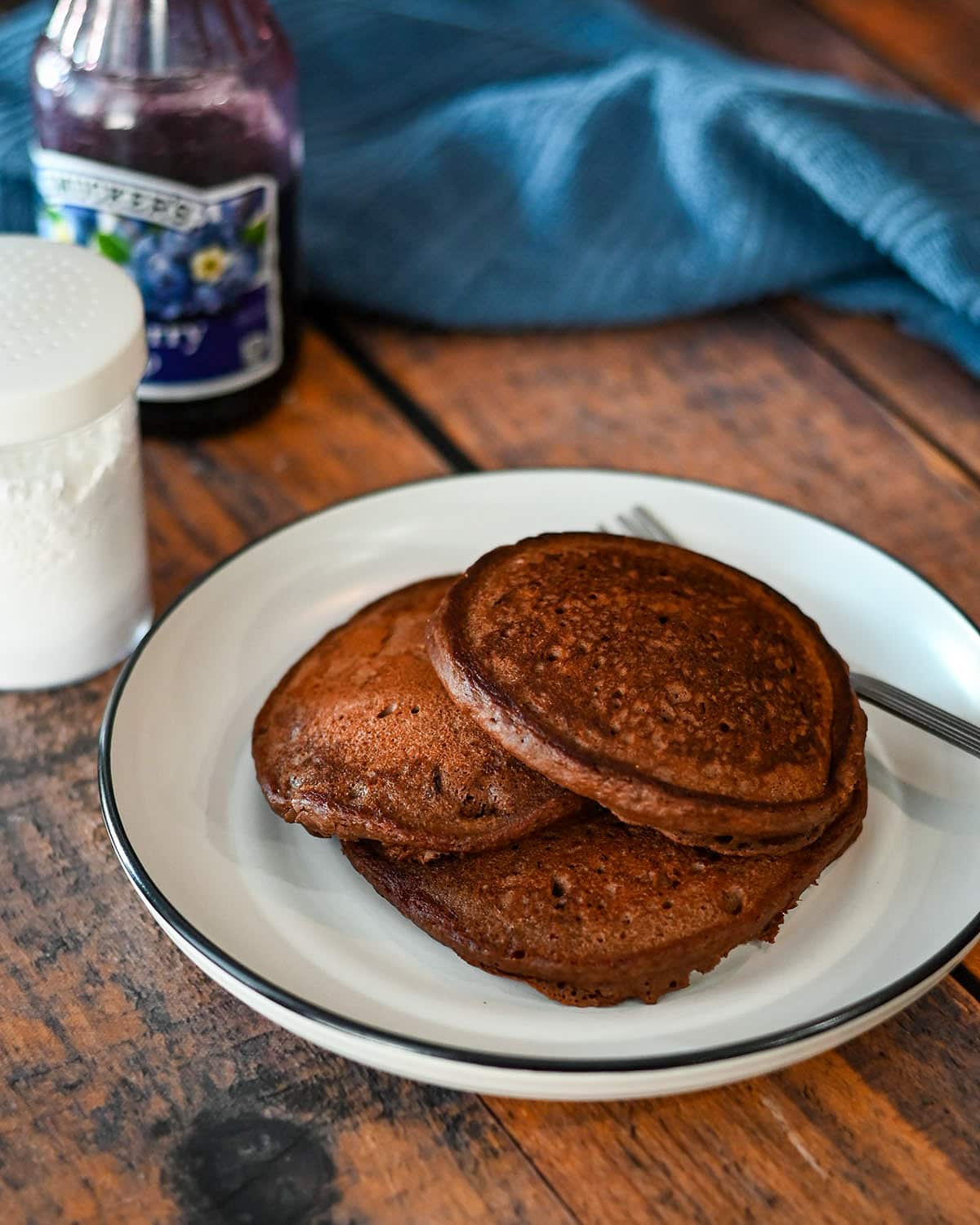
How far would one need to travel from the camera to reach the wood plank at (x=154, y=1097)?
0.66m

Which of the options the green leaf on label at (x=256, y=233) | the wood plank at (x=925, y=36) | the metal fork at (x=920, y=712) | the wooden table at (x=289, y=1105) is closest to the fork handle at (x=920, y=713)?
the metal fork at (x=920, y=712)

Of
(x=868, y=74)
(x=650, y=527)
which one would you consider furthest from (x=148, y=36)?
(x=868, y=74)

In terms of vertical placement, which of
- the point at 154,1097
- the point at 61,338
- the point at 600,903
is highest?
the point at 61,338

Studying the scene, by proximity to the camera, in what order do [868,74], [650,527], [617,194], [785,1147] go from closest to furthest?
[785,1147], [650,527], [617,194], [868,74]

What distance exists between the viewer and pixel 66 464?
0.86m

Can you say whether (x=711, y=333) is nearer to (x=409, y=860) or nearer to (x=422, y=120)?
(x=422, y=120)

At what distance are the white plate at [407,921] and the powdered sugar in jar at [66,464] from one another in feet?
0.23

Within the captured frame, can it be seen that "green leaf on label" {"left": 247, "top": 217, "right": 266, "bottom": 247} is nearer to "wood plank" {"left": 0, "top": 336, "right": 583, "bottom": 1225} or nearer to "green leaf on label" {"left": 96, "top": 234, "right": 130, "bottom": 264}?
"green leaf on label" {"left": 96, "top": 234, "right": 130, "bottom": 264}

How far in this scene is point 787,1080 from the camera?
2.32 feet

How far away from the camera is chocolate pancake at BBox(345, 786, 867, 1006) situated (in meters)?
0.68

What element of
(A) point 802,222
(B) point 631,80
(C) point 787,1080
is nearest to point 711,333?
(A) point 802,222

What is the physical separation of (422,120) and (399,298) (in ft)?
0.73

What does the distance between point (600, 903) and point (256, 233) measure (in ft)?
2.09

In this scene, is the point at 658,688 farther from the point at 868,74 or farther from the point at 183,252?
the point at 868,74
